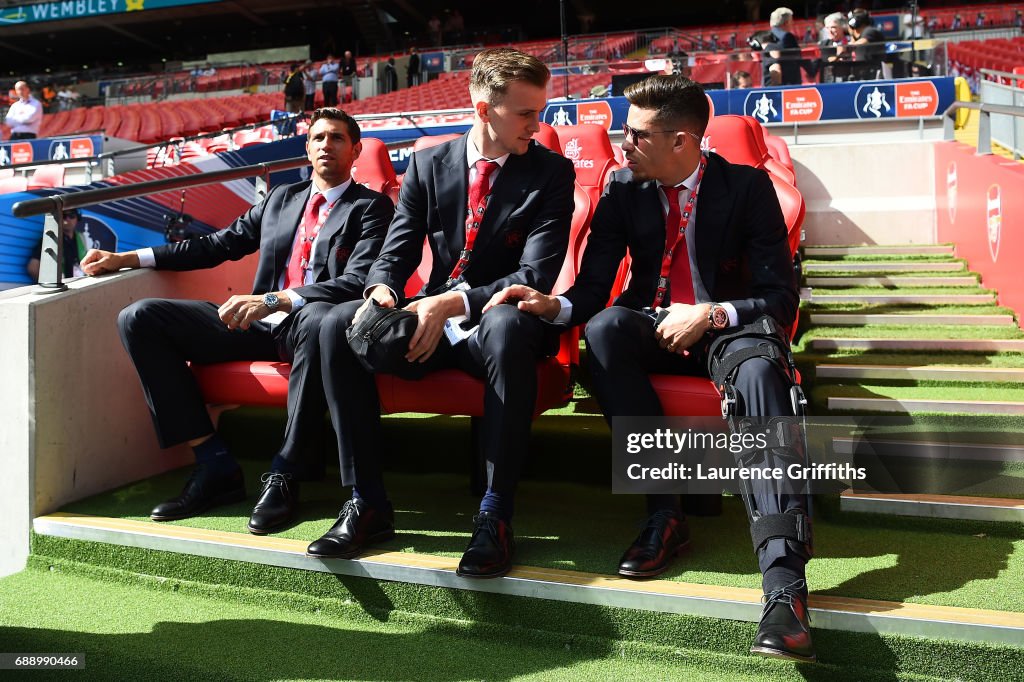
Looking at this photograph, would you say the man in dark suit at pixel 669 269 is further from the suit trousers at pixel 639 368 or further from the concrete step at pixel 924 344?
the concrete step at pixel 924 344

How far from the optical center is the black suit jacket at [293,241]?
8.16 feet

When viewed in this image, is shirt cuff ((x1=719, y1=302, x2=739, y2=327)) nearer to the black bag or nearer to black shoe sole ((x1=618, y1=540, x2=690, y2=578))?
black shoe sole ((x1=618, y1=540, x2=690, y2=578))

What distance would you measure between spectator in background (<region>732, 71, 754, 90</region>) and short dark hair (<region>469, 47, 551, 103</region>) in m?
6.76

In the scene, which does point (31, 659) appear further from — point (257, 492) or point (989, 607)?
point (989, 607)

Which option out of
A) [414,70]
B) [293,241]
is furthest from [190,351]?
[414,70]

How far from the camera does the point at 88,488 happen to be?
2.53 meters

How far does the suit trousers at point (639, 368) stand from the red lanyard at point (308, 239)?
1005 millimetres

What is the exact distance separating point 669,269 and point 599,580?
31.3 inches

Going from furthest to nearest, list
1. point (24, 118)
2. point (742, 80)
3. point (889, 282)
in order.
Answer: point (24, 118) < point (742, 80) < point (889, 282)

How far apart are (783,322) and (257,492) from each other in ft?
5.08

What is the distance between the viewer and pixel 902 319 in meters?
3.46

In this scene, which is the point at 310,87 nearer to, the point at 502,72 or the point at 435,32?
the point at 435,32

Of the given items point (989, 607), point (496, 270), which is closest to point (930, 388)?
point (989, 607)

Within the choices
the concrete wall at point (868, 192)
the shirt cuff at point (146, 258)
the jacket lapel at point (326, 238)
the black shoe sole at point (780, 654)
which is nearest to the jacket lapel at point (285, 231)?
the jacket lapel at point (326, 238)
